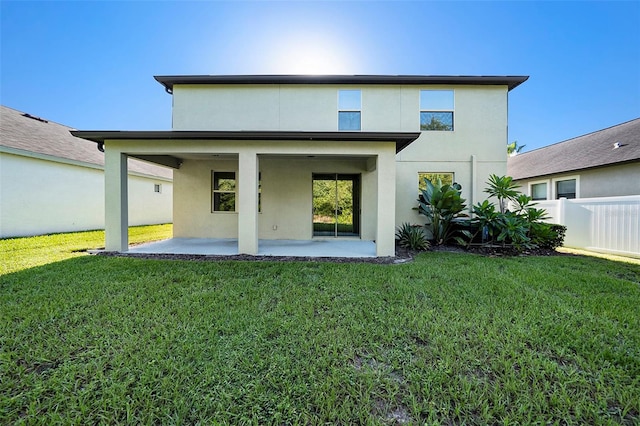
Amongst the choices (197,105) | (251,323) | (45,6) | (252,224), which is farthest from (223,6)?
(251,323)

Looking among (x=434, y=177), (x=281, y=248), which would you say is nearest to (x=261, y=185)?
(x=281, y=248)

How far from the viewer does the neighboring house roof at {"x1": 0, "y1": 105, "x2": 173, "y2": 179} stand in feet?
33.7

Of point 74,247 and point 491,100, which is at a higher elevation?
point 491,100

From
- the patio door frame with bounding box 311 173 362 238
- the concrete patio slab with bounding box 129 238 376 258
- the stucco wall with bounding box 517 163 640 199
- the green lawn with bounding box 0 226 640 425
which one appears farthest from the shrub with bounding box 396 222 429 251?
the stucco wall with bounding box 517 163 640 199

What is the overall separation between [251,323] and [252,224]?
4181 mm

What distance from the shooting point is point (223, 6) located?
1086 cm

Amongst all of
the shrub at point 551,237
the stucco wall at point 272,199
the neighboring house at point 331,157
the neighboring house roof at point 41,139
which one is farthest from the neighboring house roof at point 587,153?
the neighboring house roof at point 41,139

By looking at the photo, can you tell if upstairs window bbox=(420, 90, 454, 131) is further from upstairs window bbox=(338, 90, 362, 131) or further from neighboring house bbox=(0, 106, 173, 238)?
neighboring house bbox=(0, 106, 173, 238)

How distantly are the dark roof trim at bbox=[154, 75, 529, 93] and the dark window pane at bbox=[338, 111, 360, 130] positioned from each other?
44.5 inches

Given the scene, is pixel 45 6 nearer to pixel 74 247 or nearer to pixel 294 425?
pixel 74 247

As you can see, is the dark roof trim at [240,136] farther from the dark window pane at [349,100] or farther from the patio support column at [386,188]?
the dark window pane at [349,100]

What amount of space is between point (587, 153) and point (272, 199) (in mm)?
15271

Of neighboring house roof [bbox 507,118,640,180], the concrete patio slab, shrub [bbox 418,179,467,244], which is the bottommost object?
the concrete patio slab

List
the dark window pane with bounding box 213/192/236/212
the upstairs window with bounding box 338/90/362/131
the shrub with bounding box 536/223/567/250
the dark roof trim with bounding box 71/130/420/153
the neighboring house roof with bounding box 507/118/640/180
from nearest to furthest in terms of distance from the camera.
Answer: the dark roof trim with bounding box 71/130/420/153, the shrub with bounding box 536/223/567/250, the upstairs window with bounding box 338/90/362/131, the dark window pane with bounding box 213/192/236/212, the neighboring house roof with bounding box 507/118/640/180
